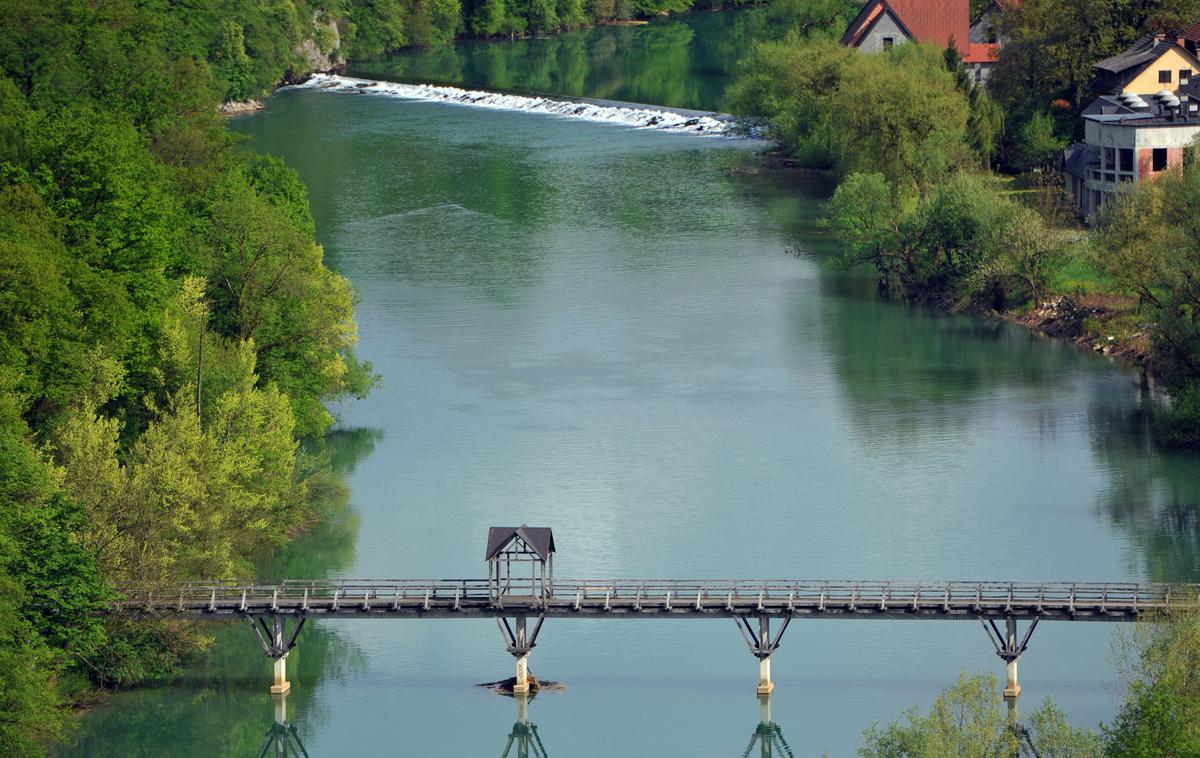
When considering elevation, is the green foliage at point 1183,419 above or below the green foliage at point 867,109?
below

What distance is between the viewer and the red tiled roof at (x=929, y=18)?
15050 cm

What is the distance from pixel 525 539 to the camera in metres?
63.2

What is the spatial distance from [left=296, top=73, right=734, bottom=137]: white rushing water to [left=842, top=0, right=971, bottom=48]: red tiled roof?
1419 cm

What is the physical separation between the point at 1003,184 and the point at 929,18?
2631 centimetres

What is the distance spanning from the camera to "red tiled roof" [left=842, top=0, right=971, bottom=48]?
15050 centimetres

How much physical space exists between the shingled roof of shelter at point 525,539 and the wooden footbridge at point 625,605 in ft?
0.13

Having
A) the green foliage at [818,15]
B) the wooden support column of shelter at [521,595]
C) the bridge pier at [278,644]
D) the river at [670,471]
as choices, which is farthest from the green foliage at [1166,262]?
the green foliage at [818,15]

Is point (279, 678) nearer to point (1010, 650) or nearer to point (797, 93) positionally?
point (1010, 650)

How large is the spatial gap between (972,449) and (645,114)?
8567 cm

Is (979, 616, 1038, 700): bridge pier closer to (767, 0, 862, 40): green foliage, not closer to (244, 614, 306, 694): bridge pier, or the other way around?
(244, 614, 306, 694): bridge pier

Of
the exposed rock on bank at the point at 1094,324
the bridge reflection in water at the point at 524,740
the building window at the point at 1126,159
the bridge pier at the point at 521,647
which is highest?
the building window at the point at 1126,159

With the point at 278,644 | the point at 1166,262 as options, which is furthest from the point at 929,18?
the point at 278,644

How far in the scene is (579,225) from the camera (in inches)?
5128

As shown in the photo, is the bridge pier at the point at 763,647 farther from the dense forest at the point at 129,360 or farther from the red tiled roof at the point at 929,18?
the red tiled roof at the point at 929,18
